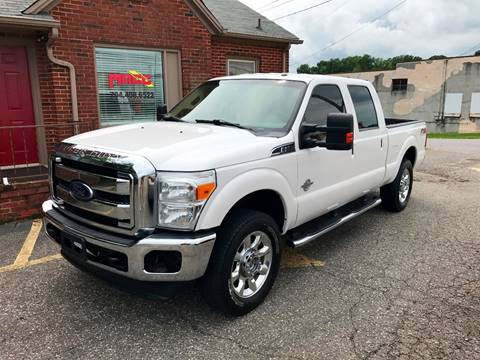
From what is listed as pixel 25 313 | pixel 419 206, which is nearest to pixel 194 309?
pixel 25 313

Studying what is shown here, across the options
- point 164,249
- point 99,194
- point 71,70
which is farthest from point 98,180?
point 71,70

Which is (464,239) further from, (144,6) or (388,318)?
(144,6)

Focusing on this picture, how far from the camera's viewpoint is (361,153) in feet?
15.7

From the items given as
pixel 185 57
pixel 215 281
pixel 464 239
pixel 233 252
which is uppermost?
pixel 185 57

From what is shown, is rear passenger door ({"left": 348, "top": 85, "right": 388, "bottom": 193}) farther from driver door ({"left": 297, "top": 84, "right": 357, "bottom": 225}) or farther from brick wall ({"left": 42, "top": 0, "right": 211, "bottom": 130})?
brick wall ({"left": 42, "top": 0, "right": 211, "bottom": 130})

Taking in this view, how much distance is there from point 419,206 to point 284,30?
21.5ft

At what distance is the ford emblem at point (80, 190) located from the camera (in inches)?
120

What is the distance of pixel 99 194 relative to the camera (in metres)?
2.99

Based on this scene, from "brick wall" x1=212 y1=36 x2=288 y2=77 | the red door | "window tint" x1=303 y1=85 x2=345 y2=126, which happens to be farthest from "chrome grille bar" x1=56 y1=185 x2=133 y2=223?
"brick wall" x1=212 y1=36 x2=288 y2=77

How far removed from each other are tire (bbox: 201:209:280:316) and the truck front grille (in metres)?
0.69

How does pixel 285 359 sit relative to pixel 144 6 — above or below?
below

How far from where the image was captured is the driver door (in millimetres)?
3830

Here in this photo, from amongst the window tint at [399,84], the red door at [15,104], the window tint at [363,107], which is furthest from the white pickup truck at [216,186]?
the window tint at [399,84]

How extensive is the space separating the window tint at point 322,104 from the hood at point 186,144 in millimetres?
675
